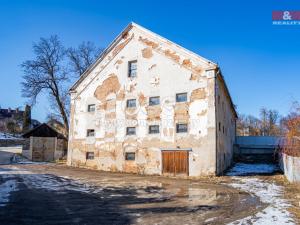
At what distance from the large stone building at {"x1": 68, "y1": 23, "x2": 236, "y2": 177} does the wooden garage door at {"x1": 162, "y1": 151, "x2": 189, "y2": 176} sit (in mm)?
68

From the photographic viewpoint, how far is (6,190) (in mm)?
13062

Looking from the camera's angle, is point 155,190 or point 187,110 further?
point 187,110

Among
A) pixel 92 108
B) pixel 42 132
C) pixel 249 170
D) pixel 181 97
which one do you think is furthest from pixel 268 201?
pixel 42 132

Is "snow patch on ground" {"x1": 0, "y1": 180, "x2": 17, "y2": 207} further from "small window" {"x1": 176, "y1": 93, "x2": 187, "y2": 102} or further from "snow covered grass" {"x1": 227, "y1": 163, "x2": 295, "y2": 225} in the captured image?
"small window" {"x1": 176, "y1": 93, "x2": 187, "y2": 102}

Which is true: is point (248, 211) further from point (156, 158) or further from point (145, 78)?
point (145, 78)

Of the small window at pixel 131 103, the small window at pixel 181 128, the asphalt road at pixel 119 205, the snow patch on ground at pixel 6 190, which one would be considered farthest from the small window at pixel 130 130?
the snow patch on ground at pixel 6 190

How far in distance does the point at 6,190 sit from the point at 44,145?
22.5 metres

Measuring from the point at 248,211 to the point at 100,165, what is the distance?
1679 cm

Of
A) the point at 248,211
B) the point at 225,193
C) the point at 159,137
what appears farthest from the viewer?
the point at 159,137

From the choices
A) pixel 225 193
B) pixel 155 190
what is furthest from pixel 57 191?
pixel 225 193

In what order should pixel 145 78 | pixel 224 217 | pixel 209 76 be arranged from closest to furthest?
pixel 224 217
pixel 209 76
pixel 145 78

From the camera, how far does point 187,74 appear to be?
21.3 metres

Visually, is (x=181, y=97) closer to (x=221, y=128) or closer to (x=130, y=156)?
(x=221, y=128)

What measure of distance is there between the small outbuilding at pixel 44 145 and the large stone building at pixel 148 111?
9.02 m
